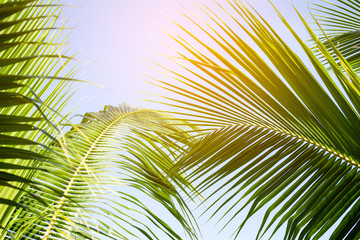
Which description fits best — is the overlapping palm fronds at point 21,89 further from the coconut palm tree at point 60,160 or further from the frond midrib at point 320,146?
the frond midrib at point 320,146

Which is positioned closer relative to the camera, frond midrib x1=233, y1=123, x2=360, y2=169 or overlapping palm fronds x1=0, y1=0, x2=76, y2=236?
overlapping palm fronds x1=0, y1=0, x2=76, y2=236

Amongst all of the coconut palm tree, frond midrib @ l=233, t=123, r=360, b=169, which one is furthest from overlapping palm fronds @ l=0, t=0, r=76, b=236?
frond midrib @ l=233, t=123, r=360, b=169

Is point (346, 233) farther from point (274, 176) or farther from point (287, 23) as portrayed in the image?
point (287, 23)

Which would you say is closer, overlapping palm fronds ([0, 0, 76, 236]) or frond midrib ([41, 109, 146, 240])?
overlapping palm fronds ([0, 0, 76, 236])

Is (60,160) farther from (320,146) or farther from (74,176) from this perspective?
(320,146)

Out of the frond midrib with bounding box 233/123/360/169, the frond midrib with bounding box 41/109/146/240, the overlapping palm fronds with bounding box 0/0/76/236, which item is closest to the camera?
the overlapping palm fronds with bounding box 0/0/76/236

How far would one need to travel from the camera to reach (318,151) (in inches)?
46.0

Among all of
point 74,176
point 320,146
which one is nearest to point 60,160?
point 74,176

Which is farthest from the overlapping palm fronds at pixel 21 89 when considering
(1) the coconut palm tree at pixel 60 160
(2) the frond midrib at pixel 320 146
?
(2) the frond midrib at pixel 320 146

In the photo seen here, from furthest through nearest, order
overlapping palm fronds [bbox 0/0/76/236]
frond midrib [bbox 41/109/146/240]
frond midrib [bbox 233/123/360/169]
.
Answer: frond midrib [bbox 41/109/146/240] → frond midrib [bbox 233/123/360/169] → overlapping palm fronds [bbox 0/0/76/236]

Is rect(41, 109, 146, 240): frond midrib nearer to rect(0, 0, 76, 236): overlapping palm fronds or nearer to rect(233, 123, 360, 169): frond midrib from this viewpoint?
rect(0, 0, 76, 236): overlapping palm fronds

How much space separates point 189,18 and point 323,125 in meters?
0.55

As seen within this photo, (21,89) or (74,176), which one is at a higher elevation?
(21,89)

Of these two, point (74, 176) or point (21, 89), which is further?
point (74, 176)
